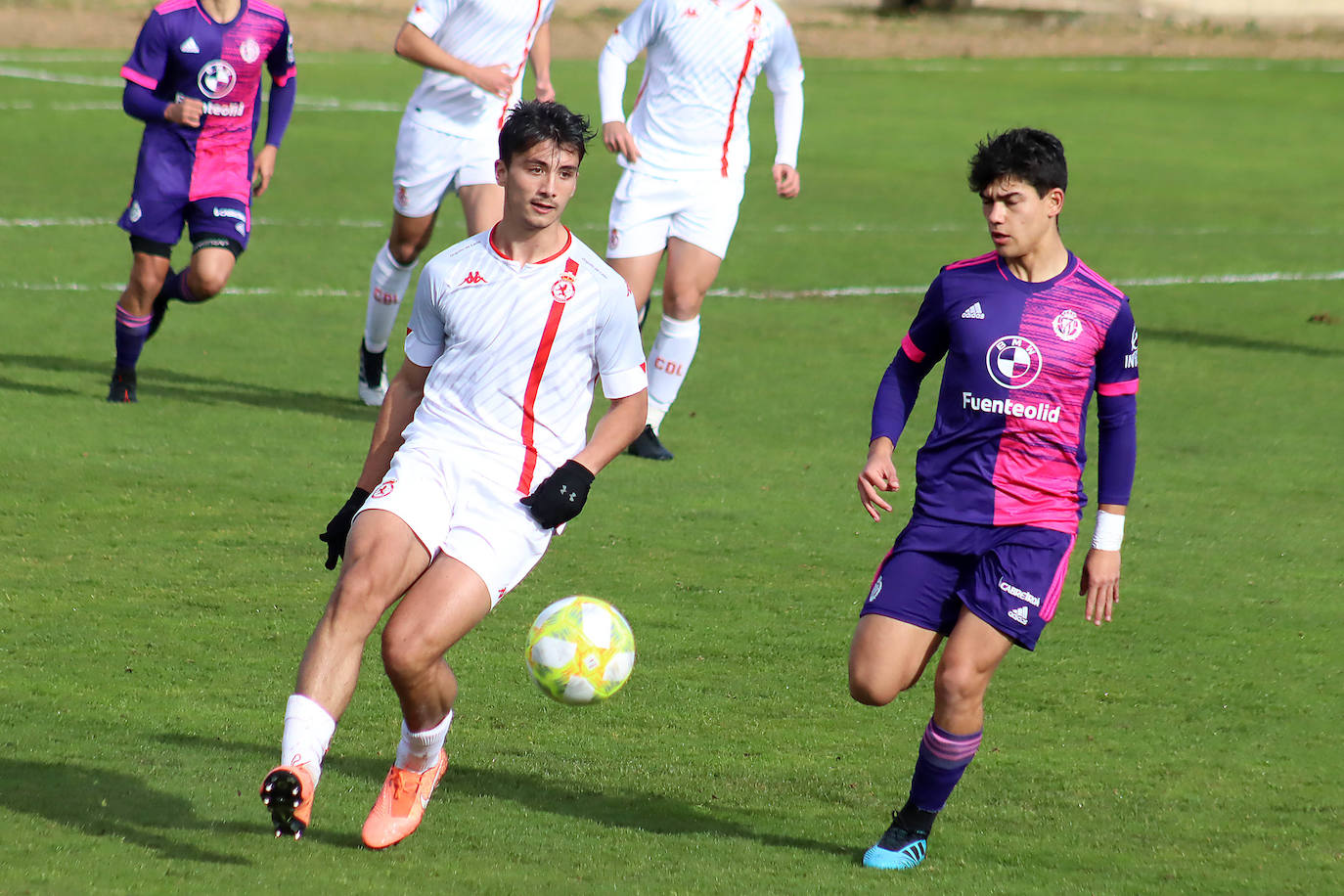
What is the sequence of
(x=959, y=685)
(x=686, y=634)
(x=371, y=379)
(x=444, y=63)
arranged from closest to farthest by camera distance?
(x=959, y=685) < (x=686, y=634) < (x=444, y=63) < (x=371, y=379)

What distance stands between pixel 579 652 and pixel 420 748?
1.78 feet

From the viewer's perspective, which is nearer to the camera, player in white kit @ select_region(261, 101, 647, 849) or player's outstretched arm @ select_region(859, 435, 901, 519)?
player in white kit @ select_region(261, 101, 647, 849)

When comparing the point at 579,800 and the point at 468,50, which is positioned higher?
the point at 468,50

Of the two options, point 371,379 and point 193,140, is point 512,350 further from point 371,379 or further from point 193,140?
point 371,379

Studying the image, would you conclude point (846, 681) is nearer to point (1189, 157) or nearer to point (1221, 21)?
point (1189, 157)

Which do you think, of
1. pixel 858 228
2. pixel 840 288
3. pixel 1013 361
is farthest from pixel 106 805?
pixel 858 228

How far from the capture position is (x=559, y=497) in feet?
16.8

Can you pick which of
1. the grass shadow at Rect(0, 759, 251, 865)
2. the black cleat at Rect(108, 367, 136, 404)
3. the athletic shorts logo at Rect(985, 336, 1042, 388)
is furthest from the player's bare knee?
the black cleat at Rect(108, 367, 136, 404)

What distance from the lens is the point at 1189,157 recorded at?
25906mm

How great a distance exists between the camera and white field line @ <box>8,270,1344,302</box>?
13.3 m

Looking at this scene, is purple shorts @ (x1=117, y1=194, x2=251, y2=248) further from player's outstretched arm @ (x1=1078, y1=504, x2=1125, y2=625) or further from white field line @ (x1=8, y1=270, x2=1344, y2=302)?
player's outstretched arm @ (x1=1078, y1=504, x2=1125, y2=625)

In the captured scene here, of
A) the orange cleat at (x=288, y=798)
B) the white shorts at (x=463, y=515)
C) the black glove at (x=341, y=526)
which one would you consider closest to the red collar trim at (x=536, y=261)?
the white shorts at (x=463, y=515)

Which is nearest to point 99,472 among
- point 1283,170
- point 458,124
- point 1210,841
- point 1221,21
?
point 458,124

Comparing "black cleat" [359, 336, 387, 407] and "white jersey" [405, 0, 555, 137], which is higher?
"white jersey" [405, 0, 555, 137]
